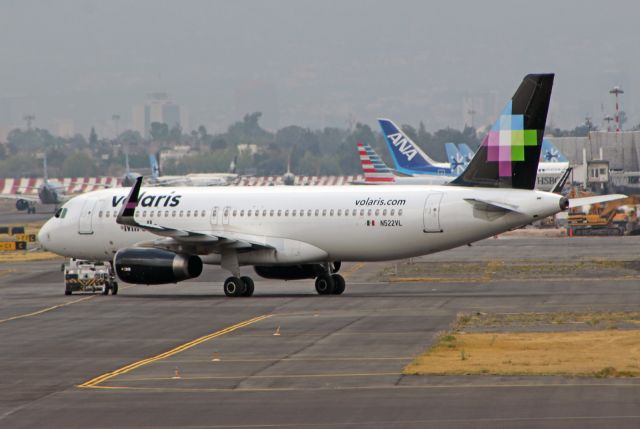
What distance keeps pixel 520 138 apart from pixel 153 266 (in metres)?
13.4

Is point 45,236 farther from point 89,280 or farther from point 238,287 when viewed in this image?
point 238,287

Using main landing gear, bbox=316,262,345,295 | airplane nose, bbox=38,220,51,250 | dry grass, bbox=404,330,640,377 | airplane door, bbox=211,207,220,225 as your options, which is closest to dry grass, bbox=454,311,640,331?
dry grass, bbox=404,330,640,377

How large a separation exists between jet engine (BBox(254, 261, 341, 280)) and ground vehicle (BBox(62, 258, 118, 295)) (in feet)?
19.3

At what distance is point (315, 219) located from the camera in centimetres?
4825

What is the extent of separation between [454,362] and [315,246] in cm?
2021

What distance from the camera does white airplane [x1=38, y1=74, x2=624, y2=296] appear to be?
1783 inches

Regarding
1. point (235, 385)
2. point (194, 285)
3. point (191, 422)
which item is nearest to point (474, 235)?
point (194, 285)

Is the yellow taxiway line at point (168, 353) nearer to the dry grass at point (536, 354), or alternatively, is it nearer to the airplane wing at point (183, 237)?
the dry grass at point (536, 354)

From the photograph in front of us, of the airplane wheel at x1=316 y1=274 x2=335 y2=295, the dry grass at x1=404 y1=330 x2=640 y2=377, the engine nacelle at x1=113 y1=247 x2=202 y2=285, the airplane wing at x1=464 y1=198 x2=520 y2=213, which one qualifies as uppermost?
the airplane wing at x1=464 y1=198 x2=520 y2=213

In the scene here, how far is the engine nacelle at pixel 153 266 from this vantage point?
47.4m

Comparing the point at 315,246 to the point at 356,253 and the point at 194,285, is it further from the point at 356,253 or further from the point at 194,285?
the point at 194,285

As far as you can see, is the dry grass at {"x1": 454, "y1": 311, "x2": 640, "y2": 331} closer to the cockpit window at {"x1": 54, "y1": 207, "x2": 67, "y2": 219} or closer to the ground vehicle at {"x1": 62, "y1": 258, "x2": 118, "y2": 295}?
the ground vehicle at {"x1": 62, "y1": 258, "x2": 118, "y2": 295}

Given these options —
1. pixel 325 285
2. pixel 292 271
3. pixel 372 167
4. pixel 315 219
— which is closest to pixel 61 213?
pixel 292 271

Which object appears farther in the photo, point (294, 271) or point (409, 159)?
point (409, 159)
